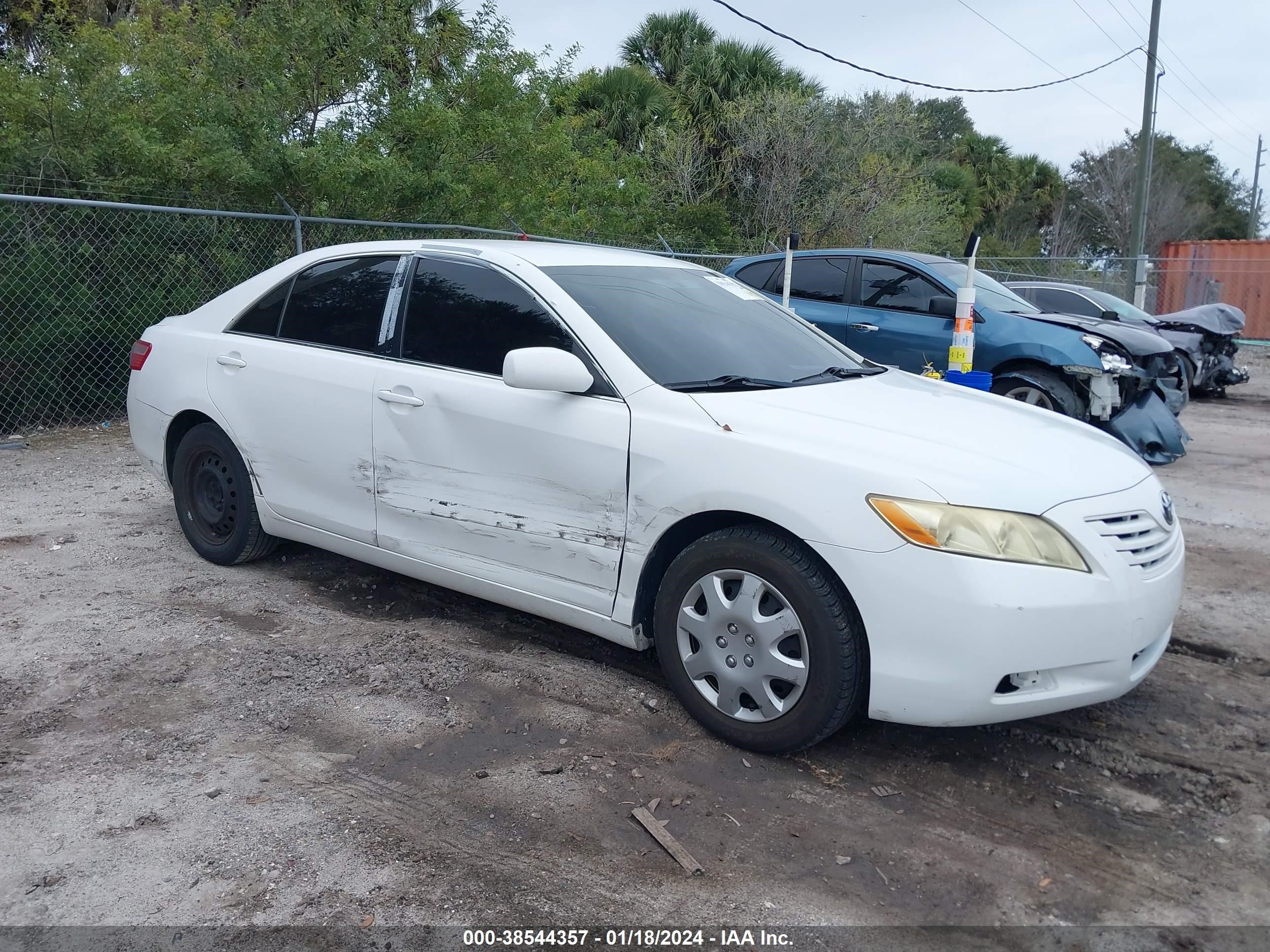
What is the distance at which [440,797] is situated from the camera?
10.1 feet

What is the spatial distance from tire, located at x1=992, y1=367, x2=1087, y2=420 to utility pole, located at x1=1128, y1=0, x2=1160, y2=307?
12595mm

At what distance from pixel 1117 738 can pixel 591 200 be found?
12075 millimetres

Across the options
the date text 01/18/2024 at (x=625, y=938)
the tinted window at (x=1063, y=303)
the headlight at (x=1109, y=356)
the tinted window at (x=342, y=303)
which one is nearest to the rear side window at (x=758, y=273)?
the headlight at (x=1109, y=356)

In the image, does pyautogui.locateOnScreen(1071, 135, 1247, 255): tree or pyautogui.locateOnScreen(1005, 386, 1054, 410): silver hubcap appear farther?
pyautogui.locateOnScreen(1071, 135, 1247, 255): tree

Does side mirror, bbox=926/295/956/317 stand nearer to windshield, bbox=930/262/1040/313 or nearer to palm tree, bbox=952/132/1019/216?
windshield, bbox=930/262/1040/313

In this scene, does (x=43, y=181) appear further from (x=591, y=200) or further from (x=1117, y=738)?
(x=1117, y=738)

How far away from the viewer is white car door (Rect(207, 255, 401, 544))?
436cm

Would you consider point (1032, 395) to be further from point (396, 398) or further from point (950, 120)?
point (950, 120)

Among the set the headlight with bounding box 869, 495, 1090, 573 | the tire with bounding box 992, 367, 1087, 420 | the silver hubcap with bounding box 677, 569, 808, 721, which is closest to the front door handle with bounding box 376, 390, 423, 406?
the silver hubcap with bounding box 677, 569, 808, 721

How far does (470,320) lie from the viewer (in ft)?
13.6

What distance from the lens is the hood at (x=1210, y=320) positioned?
42.3 ft

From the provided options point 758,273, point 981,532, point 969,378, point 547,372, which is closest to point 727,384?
point 547,372

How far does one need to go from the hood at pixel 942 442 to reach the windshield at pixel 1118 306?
998cm

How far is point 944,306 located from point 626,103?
15.2 meters
